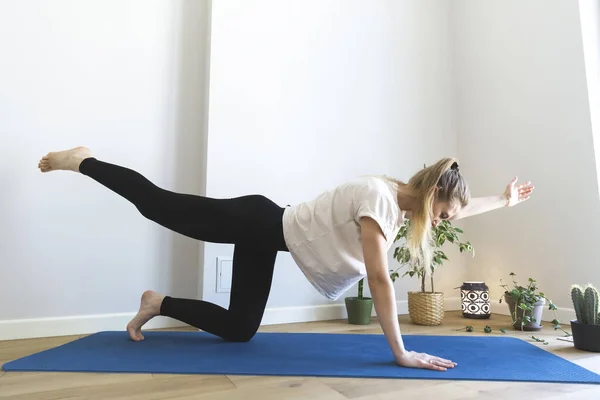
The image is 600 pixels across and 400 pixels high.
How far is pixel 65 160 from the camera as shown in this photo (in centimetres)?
171

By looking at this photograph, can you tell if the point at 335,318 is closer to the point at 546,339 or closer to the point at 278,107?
the point at 546,339

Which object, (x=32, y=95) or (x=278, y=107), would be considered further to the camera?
(x=278, y=107)

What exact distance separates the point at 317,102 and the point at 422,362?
1.69 m

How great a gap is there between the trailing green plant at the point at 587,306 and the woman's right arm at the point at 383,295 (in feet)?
2.12

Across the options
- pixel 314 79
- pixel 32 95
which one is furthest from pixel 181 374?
pixel 314 79

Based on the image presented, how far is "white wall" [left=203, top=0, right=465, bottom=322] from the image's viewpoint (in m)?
2.35

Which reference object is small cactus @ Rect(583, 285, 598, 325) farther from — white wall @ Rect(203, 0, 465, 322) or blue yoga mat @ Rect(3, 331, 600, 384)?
white wall @ Rect(203, 0, 465, 322)

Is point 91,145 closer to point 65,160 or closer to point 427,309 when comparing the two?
point 65,160

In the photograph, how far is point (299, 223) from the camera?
61.6 inches

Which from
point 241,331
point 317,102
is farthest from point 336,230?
point 317,102

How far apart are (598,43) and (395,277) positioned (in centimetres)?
172

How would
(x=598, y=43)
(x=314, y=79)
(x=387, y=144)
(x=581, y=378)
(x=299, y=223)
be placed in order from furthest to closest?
(x=387, y=144), (x=314, y=79), (x=598, y=43), (x=299, y=223), (x=581, y=378)

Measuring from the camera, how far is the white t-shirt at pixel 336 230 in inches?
56.5

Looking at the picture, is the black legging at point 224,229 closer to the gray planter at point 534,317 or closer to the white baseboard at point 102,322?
the white baseboard at point 102,322
